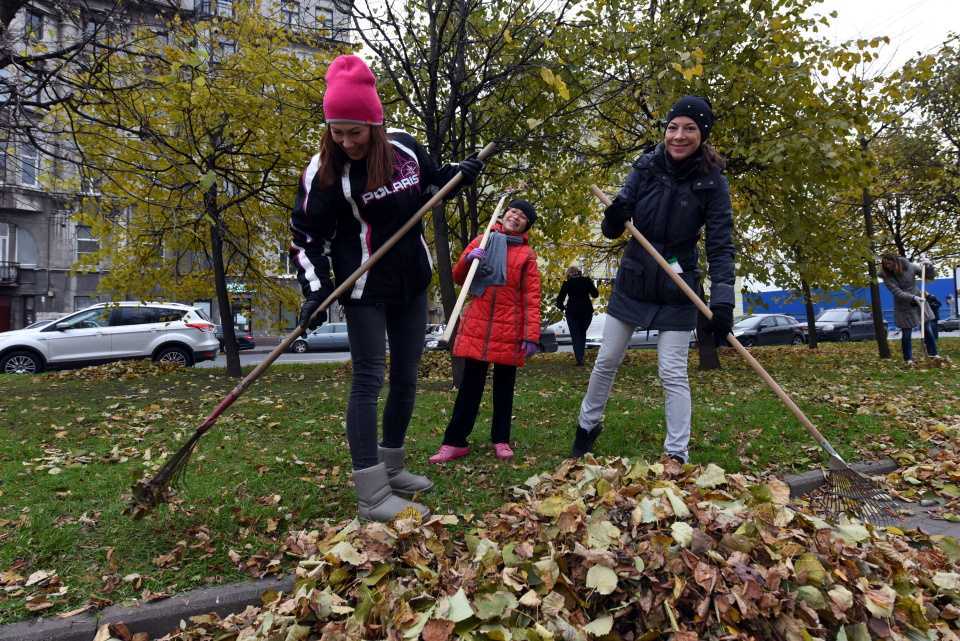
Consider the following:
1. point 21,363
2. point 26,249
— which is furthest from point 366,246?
point 26,249

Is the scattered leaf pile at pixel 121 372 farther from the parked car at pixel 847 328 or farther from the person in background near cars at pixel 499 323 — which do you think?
the parked car at pixel 847 328

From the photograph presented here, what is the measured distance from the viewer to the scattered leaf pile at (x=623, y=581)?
196cm

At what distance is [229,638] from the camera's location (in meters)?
2.15

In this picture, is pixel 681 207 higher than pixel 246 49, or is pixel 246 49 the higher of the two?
pixel 246 49

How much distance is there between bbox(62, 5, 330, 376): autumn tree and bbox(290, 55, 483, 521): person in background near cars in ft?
8.78

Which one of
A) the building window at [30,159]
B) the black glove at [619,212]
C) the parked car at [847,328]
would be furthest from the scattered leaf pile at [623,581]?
the parked car at [847,328]

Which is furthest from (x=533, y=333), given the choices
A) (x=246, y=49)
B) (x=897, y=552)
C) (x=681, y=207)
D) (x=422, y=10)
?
(x=246, y=49)

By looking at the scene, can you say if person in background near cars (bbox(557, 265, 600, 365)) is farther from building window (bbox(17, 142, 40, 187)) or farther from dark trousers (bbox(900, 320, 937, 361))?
building window (bbox(17, 142, 40, 187))

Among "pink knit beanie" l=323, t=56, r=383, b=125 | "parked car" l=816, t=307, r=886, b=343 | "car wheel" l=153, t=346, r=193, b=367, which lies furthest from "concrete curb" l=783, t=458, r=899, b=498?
"parked car" l=816, t=307, r=886, b=343

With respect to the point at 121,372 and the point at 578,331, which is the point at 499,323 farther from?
the point at 121,372

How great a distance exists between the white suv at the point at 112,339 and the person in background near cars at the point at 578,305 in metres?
8.71

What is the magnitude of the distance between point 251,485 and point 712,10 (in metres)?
9.03

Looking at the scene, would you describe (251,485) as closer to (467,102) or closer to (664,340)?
(664,340)

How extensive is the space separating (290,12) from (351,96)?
6387 mm
